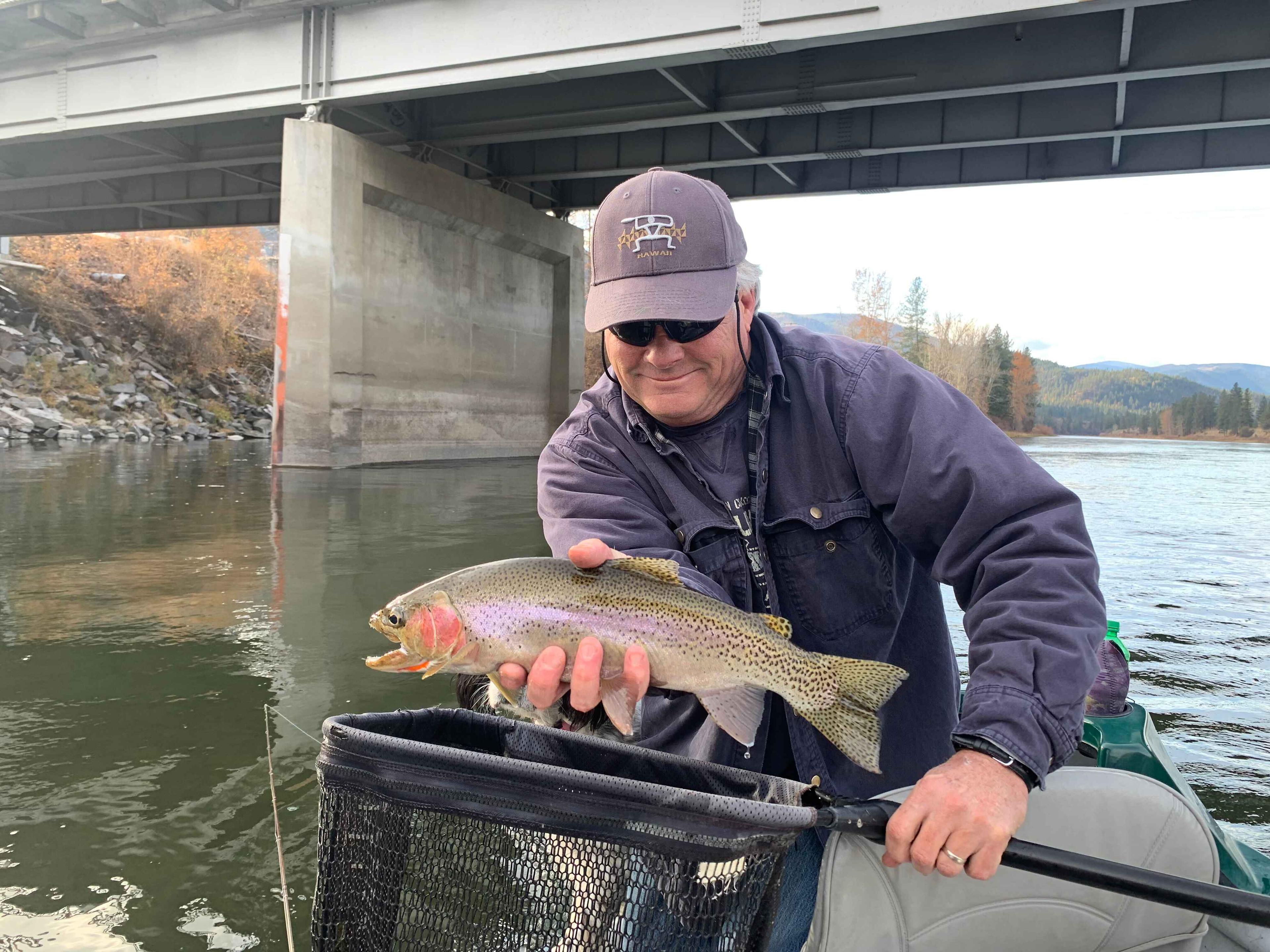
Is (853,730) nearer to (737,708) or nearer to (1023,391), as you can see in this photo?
(737,708)

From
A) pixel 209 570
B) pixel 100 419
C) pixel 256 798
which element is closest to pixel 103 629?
pixel 209 570

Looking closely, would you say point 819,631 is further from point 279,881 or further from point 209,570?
point 209,570

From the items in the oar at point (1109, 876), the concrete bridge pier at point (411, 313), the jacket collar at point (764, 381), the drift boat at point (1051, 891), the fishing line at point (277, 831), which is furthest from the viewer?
the concrete bridge pier at point (411, 313)

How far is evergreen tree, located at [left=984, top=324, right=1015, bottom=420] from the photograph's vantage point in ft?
297

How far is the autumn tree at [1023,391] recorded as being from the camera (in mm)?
97875

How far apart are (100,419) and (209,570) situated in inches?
1128

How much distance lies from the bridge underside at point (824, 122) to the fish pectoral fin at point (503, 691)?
15.2 meters

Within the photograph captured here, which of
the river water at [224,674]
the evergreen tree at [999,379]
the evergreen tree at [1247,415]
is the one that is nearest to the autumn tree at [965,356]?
the evergreen tree at [999,379]

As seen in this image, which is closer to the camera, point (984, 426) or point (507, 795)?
point (507, 795)

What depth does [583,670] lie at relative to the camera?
2.20 m

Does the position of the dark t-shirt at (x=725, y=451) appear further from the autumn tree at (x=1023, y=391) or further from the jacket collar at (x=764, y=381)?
the autumn tree at (x=1023, y=391)

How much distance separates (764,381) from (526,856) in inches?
63.0

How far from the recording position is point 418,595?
7.53ft

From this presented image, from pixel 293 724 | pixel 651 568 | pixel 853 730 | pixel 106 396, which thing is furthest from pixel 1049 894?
pixel 106 396
